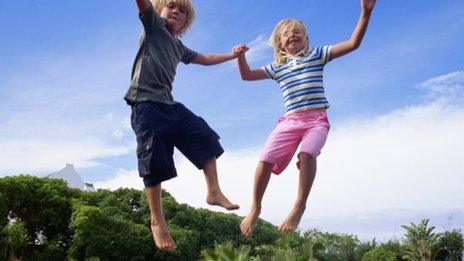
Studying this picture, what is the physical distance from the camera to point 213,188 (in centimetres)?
515

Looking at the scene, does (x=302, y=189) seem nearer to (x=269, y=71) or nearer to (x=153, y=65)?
(x=269, y=71)

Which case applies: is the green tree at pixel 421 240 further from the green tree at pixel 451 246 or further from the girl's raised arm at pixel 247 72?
the girl's raised arm at pixel 247 72

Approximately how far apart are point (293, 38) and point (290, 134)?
3.00 ft

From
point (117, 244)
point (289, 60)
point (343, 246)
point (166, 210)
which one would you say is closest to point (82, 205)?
point (117, 244)

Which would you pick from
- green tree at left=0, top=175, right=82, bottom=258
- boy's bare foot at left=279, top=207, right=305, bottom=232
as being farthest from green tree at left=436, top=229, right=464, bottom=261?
boy's bare foot at left=279, top=207, right=305, bottom=232

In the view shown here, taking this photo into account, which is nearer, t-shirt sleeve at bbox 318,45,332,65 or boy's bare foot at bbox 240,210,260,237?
boy's bare foot at bbox 240,210,260,237

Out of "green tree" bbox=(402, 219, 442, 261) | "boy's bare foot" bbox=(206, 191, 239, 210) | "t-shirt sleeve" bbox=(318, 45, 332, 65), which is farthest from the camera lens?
"green tree" bbox=(402, 219, 442, 261)

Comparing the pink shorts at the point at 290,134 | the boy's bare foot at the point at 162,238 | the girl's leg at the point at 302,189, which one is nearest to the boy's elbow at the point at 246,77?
the pink shorts at the point at 290,134

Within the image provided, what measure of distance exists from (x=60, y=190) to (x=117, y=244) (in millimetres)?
4563

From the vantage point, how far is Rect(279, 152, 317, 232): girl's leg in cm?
513

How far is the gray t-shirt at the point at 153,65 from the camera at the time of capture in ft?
16.1

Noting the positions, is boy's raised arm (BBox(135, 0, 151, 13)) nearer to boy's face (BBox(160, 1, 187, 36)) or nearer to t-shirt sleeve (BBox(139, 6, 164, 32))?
t-shirt sleeve (BBox(139, 6, 164, 32))

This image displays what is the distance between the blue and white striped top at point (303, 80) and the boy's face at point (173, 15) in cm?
105

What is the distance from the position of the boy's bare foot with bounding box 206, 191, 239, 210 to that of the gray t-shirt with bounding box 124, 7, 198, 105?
0.88 metres
